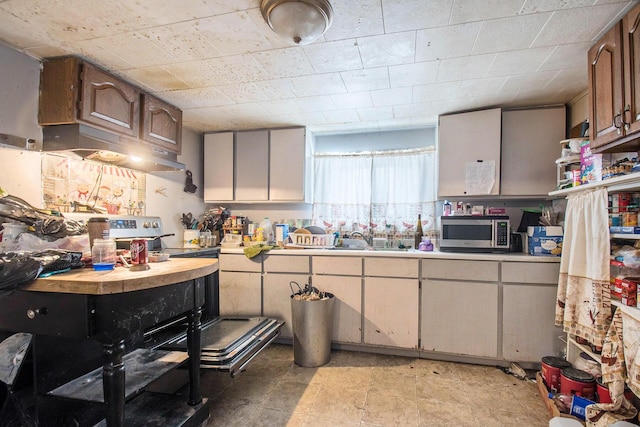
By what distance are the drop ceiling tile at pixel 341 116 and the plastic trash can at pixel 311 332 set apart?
1.76 meters

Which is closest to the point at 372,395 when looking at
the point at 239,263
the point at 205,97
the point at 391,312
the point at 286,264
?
the point at 391,312

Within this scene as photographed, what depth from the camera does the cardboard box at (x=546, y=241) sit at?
2.43m

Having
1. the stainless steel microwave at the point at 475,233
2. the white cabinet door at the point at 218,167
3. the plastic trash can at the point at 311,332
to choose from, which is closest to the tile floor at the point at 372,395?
the plastic trash can at the point at 311,332

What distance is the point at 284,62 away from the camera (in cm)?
205

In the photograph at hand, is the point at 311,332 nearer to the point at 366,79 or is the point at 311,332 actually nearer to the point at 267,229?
the point at 267,229

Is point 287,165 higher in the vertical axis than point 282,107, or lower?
lower

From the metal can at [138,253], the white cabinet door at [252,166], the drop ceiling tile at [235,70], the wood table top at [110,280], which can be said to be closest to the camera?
the wood table top at [110,280]

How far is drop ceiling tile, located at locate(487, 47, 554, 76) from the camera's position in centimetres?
190

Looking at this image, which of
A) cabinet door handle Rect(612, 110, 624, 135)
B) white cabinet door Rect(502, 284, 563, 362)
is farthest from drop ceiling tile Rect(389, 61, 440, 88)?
white cabinet door Rect(502, 284, 563, 362)

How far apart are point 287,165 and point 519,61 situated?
222cm

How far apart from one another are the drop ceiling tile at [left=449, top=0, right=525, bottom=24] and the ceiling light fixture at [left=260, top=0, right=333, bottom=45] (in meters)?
0.64

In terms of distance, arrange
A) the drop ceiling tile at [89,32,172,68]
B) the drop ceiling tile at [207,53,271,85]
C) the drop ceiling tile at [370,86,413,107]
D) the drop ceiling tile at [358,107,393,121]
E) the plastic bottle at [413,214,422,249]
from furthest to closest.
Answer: the plastic bottle at [413,214,422,249]
the drop ceiling tile at [358,107,393,121]
the drop ceiling tile at [370,86,413,107]
the drop ceiling tile at [207,53,271,85]
the drop ceiling tile at [89,32,172,68]

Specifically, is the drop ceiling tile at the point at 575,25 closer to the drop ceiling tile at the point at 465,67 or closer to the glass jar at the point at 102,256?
the drop ceiling tile at the point at 465,67

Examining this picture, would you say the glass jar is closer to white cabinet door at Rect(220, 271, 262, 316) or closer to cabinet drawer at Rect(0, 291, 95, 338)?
cabinet drawer at Rect(0, 291, 95, 338)
